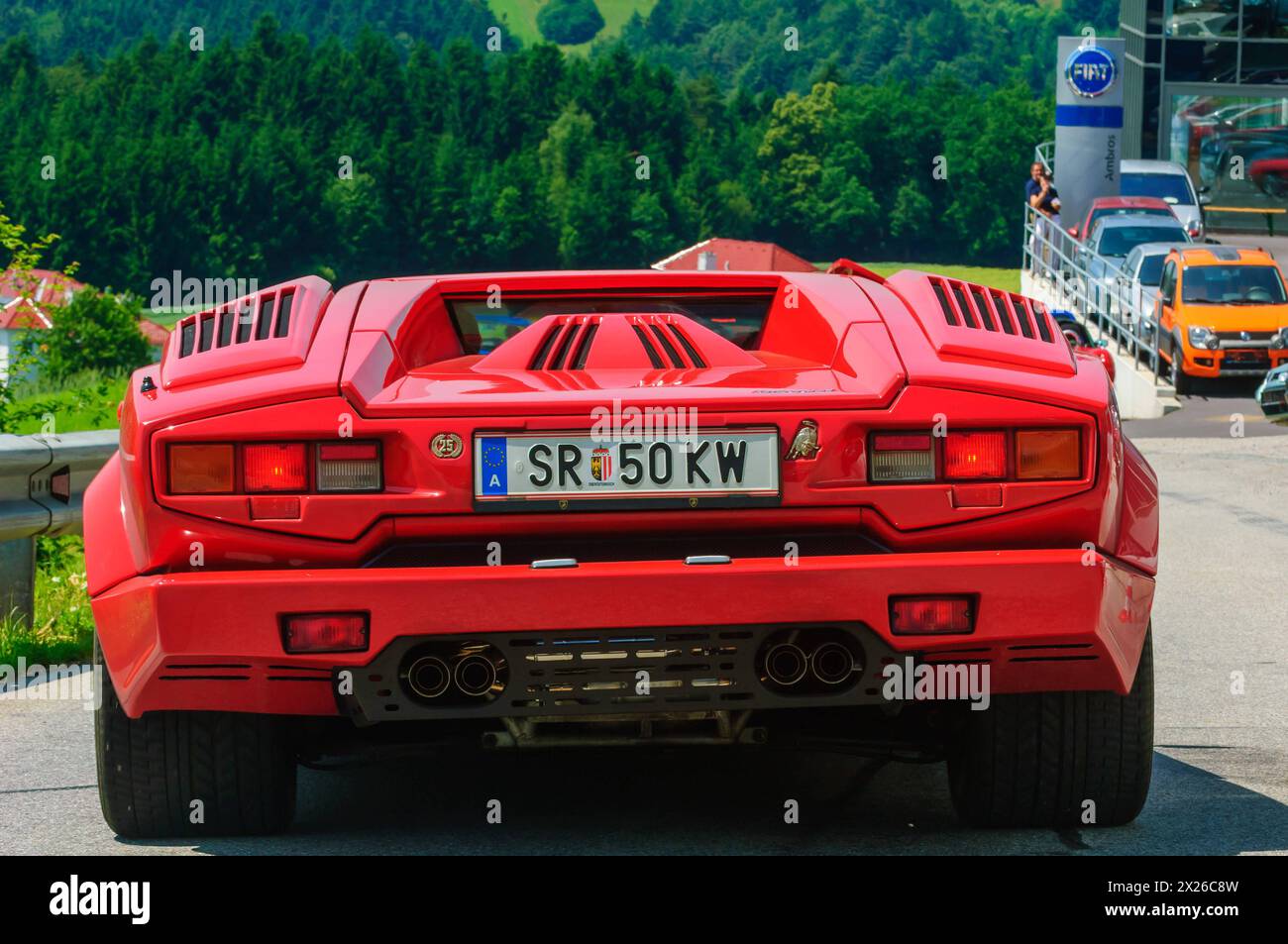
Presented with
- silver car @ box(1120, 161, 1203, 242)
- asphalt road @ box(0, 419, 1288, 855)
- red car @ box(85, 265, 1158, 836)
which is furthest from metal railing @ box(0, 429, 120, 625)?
silver car @ box(1120, 161, 1203, 242)

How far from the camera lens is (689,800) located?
457 centimetres

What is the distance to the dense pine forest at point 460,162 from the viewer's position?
443ft

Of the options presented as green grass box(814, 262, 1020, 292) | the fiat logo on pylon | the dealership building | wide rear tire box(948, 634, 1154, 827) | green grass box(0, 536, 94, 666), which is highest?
the dealership building

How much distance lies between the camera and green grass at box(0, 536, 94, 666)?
7074mm

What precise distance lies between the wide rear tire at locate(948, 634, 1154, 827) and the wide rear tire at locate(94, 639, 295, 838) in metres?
1.44

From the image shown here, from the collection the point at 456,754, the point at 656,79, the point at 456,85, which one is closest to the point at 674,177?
the point at 656,79

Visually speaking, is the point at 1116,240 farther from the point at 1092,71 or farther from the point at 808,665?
the point at 808,665

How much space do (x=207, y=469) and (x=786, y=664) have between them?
1.14 metres

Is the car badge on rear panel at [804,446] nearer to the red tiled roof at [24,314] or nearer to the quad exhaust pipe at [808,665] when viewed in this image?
the quad exhaust pipe at [808,665]

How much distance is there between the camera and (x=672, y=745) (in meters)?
3.96

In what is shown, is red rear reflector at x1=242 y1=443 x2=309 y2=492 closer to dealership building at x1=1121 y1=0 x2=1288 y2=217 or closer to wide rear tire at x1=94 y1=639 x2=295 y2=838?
wide rear tire at x1=94 y1=639 x2=295 y2=838

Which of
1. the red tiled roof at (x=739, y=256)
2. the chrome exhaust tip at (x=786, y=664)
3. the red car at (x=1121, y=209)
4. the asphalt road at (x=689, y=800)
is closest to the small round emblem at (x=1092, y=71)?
the red car at (x=1121, y=209)
